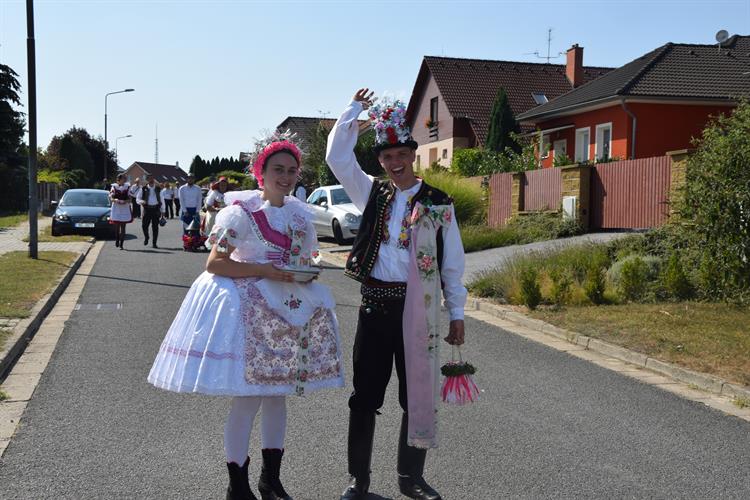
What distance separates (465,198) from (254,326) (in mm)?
19811

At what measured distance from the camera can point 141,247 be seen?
20672 mm

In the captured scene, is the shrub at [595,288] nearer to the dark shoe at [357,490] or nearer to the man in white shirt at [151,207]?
the dark shoe at [357,490]

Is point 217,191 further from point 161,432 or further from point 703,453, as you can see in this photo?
point 703,453

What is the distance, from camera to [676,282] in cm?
1120

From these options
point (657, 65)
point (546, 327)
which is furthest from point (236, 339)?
point (657, 65)

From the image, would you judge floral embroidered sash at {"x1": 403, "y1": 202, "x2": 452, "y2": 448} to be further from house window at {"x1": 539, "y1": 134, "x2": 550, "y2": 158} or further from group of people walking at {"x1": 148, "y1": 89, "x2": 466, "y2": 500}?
house window at {"x1": 539, "y1": 134, "x2": 550, "y2": 158}

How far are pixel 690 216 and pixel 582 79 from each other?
38.6m

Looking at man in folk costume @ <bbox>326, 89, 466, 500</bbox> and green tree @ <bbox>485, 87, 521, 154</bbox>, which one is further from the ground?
green tree @ <bbox>485, 87, 521, 154</bbox>

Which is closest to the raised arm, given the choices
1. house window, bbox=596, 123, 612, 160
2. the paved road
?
the paved road

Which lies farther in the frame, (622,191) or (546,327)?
(622,191)

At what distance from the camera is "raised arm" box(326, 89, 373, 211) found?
4301mm

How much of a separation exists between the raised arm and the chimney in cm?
4376

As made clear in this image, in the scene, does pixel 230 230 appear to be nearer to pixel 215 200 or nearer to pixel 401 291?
pixel 401 291

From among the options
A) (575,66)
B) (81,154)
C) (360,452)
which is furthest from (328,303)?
(81,154)
